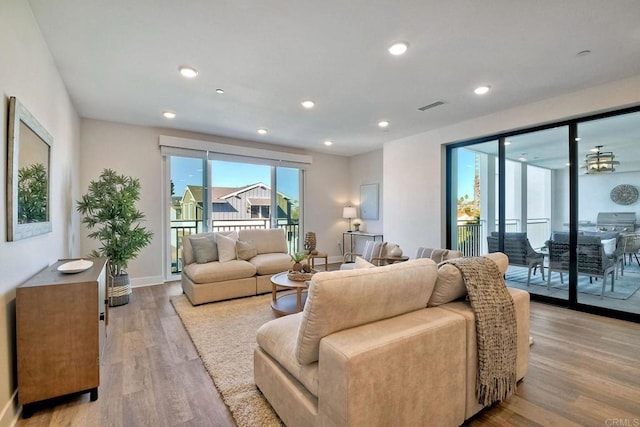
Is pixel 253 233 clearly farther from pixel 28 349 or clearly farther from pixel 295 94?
pixel 28 349

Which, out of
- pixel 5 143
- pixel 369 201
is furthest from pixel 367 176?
pixel 5 143

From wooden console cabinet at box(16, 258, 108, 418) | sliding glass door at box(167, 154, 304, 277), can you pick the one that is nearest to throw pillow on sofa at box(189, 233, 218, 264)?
sliding glass door at box(167, 154, 304, 277)

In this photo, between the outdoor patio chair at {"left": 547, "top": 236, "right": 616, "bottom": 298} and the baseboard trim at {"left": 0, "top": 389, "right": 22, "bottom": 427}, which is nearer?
the baseboard trim at {"left": 0, "top": 389, "right": 22, "bottom": 427}

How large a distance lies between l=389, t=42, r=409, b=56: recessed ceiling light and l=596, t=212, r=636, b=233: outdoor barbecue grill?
3.18 metres

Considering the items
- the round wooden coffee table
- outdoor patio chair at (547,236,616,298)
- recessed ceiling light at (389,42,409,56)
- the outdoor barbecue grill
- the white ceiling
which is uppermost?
the white ceiling

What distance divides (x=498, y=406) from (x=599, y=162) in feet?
11.1

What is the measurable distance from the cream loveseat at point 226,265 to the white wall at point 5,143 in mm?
1393

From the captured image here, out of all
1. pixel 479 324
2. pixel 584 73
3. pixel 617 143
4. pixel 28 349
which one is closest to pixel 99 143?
pixel 28 349

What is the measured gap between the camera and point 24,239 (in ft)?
6.34

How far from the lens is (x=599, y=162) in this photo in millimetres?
3525

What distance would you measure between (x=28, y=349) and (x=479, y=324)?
2.68 meters

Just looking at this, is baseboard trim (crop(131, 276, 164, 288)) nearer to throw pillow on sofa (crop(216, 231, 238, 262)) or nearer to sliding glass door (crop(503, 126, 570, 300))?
throw pillow on sofa (crop(216, 231, 238, 262))

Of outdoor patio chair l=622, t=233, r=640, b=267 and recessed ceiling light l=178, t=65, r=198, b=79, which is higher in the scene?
recessed ceiling light l=178, t=65, r=198, b=79

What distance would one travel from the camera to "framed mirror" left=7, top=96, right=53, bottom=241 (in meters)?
1.71
